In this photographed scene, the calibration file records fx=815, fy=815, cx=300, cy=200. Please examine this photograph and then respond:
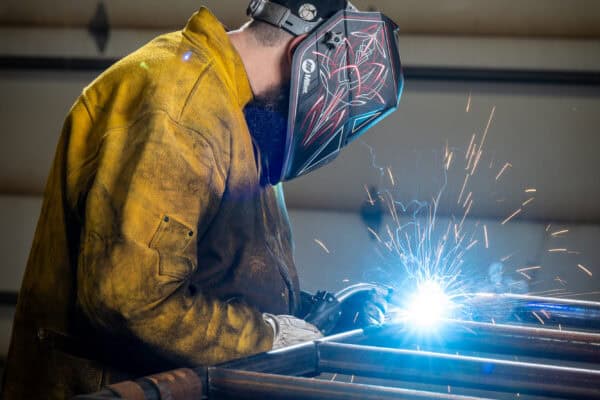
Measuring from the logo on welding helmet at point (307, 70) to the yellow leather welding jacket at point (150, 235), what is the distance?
0.34 feet

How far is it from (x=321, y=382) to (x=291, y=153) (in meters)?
0.75

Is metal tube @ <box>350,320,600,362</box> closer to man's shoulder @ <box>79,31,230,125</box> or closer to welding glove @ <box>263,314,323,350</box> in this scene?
welding glove @ <box>263,314,323,350</box>

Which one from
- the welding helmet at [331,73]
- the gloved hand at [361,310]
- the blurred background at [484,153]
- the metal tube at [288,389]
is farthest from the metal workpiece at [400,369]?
the blurred background at [484,153]

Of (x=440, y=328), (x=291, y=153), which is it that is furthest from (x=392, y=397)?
(x=291, y=153)

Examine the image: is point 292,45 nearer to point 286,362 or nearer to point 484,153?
point 286,362

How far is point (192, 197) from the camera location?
127cm

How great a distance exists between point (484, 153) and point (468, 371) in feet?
5.41

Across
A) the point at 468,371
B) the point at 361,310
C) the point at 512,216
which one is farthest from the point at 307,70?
the point at 512,216

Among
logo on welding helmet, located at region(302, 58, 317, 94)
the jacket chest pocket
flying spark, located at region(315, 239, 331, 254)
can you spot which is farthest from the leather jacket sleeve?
flying spark, located at region(315, 239, 331, 254)

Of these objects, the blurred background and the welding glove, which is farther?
the blurred background

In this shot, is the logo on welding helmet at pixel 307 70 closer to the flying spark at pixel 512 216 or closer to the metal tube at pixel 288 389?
the metal tube at pixel 288 389

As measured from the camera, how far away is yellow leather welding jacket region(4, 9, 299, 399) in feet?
3.95

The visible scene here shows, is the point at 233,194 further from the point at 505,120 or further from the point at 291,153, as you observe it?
the point at 505,120

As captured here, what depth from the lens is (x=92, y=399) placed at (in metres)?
0.83
